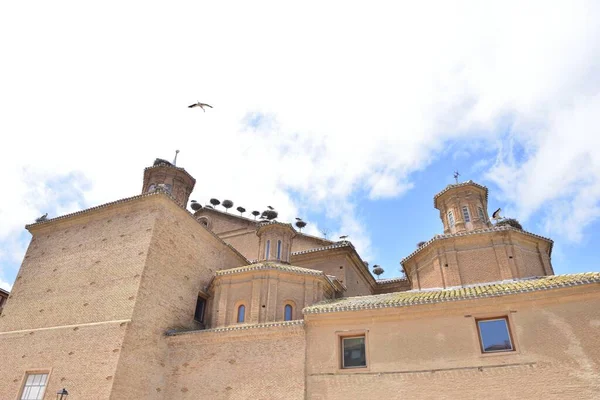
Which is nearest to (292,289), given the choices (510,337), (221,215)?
(510,337)

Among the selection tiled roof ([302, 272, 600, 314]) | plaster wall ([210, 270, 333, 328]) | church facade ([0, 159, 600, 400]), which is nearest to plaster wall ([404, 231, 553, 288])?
church facade ([0, 159, 600, 400])

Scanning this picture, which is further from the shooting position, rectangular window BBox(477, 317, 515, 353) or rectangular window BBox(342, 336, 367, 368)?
rectangular window BBox(342, 336, 367, 368)

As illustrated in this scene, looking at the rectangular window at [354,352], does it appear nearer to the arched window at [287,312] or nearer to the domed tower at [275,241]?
the arched window at [287,312]

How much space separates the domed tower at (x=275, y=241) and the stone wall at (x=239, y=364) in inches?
208

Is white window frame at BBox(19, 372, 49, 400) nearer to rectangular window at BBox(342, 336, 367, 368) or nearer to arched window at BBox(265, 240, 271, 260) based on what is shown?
arched window at BBox(265, 240, 271, 260)

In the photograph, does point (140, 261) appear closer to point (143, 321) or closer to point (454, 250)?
point (143, 321)

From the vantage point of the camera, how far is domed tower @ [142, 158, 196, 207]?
72.1 ft

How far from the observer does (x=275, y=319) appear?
1619cm

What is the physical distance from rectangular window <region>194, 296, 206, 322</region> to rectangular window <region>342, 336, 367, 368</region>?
7019mm

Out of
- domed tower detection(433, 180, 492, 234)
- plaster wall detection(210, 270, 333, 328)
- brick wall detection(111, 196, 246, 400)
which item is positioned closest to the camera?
brick wall detection(111, 196, 246, 400)

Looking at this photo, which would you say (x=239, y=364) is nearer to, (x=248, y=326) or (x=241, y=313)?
(x=248, y=326)

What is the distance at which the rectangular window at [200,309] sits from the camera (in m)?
18.1

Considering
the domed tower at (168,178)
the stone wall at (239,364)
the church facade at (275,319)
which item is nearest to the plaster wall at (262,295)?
the church facade at (275,319)

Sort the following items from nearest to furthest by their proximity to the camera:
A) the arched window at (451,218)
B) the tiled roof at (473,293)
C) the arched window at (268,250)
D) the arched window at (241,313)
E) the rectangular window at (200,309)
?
the tiled roof at (473,293), the arched window at (241,313), the rectangular window at (200,309), the arched window at (451,218), the arched window at (268,250)
